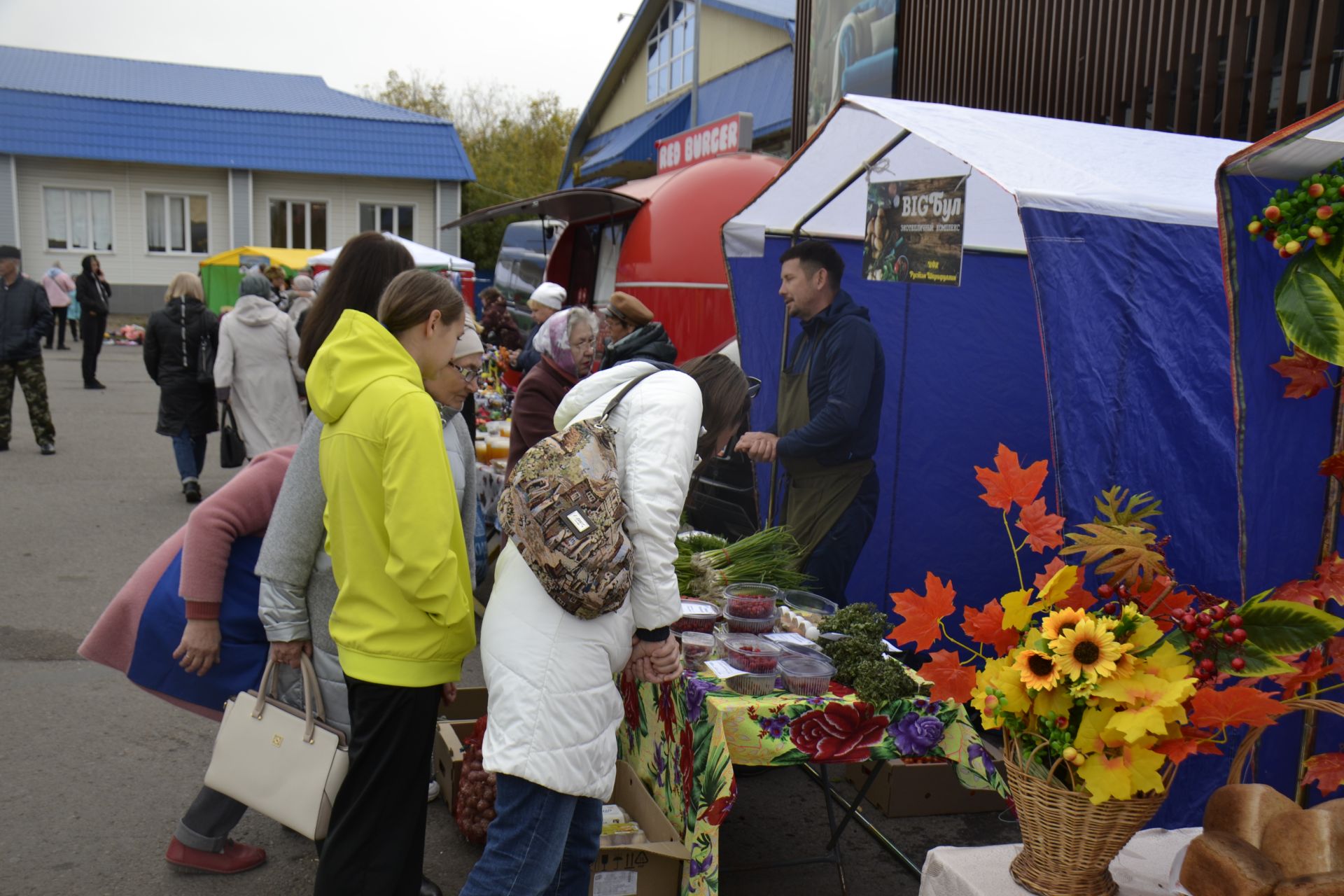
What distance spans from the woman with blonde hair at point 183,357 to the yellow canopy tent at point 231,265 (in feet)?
54.8

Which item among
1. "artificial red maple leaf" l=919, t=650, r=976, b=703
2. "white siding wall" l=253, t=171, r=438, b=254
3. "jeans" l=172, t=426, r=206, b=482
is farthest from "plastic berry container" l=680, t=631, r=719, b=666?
"white siding wall" l=253, t=171, r=438, b=254

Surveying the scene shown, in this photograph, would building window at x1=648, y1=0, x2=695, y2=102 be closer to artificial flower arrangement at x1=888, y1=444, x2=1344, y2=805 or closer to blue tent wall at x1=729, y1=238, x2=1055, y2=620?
blue tent wall at x1=729, y1=238, x2=1055, y2=620

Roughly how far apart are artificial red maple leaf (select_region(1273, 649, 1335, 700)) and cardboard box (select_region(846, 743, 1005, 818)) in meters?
2.08

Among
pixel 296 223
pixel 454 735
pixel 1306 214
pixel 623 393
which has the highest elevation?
pixel 296 223

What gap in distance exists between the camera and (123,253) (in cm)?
2775

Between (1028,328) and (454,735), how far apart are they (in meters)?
2.81

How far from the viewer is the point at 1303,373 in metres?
2.13

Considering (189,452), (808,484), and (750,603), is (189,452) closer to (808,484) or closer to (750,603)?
(808,484)

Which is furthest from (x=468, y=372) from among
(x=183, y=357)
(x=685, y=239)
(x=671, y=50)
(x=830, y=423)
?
(x=671, y=50)

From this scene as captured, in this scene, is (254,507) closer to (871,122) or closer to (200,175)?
(871,122)

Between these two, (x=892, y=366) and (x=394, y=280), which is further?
(x=892, y=366)

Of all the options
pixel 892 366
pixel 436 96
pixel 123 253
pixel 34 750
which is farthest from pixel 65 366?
pixel 436 96

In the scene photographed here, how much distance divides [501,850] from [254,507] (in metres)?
1.15

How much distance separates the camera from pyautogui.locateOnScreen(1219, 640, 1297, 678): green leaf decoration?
1.78 meters
